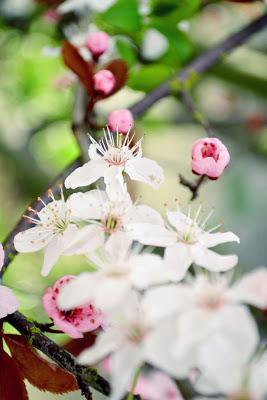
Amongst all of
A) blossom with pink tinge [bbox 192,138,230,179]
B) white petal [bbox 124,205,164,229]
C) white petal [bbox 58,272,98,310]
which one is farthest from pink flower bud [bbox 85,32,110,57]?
white petal [bbox 58,272,98,310]

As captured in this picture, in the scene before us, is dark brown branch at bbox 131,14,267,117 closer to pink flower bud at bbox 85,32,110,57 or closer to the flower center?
pink flower bud at bbox 85,32,110,57

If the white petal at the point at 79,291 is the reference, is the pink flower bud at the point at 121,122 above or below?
below

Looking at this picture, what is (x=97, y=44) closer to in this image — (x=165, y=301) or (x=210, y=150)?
(x=210, y=150)

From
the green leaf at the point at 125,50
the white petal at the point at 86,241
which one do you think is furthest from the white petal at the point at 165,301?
the green leaf at the point at 125,50

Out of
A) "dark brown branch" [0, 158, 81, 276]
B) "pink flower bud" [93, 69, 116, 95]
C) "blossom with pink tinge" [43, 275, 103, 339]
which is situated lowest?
"blossom with pink tinge" [43, 275, 103, 339]

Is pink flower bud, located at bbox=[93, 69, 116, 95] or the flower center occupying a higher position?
pink flower bud, located at bbox=[93, 69, 116, 95]

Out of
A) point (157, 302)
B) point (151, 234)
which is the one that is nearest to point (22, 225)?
point (151, 234)

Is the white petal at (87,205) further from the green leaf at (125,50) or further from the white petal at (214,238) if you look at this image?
the green leaf at (125,50)
